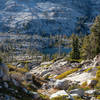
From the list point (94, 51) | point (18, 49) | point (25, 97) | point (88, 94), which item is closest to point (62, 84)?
point (88, 94)

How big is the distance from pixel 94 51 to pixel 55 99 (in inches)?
1688

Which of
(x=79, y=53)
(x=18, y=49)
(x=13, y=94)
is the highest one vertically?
(x=13, y=94)

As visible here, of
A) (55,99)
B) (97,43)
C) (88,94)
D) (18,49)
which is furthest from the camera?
(18,49)

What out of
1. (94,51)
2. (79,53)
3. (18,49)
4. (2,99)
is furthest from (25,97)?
(18,49)

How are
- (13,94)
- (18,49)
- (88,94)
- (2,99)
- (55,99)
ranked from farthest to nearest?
→ 1. (18,49)
2. (88,94)
3. (55,99)
4. (13,94)
5. (2,99)

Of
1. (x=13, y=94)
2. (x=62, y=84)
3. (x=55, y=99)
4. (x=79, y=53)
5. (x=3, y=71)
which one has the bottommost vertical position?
(x=79, y=53)

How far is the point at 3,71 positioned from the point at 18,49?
582ft

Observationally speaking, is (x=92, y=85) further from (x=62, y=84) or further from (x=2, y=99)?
(x=2, y=99)

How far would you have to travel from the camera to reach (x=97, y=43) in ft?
167

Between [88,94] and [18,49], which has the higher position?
[88,94]

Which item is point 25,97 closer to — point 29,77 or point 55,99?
point 55,99

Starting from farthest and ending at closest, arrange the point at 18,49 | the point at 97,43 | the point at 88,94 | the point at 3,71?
the point at 18,49 < the point at 97,43 < the point at 88,94 < the point at 3,71

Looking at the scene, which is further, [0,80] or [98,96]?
[98,96]

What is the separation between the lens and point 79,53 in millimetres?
63625
